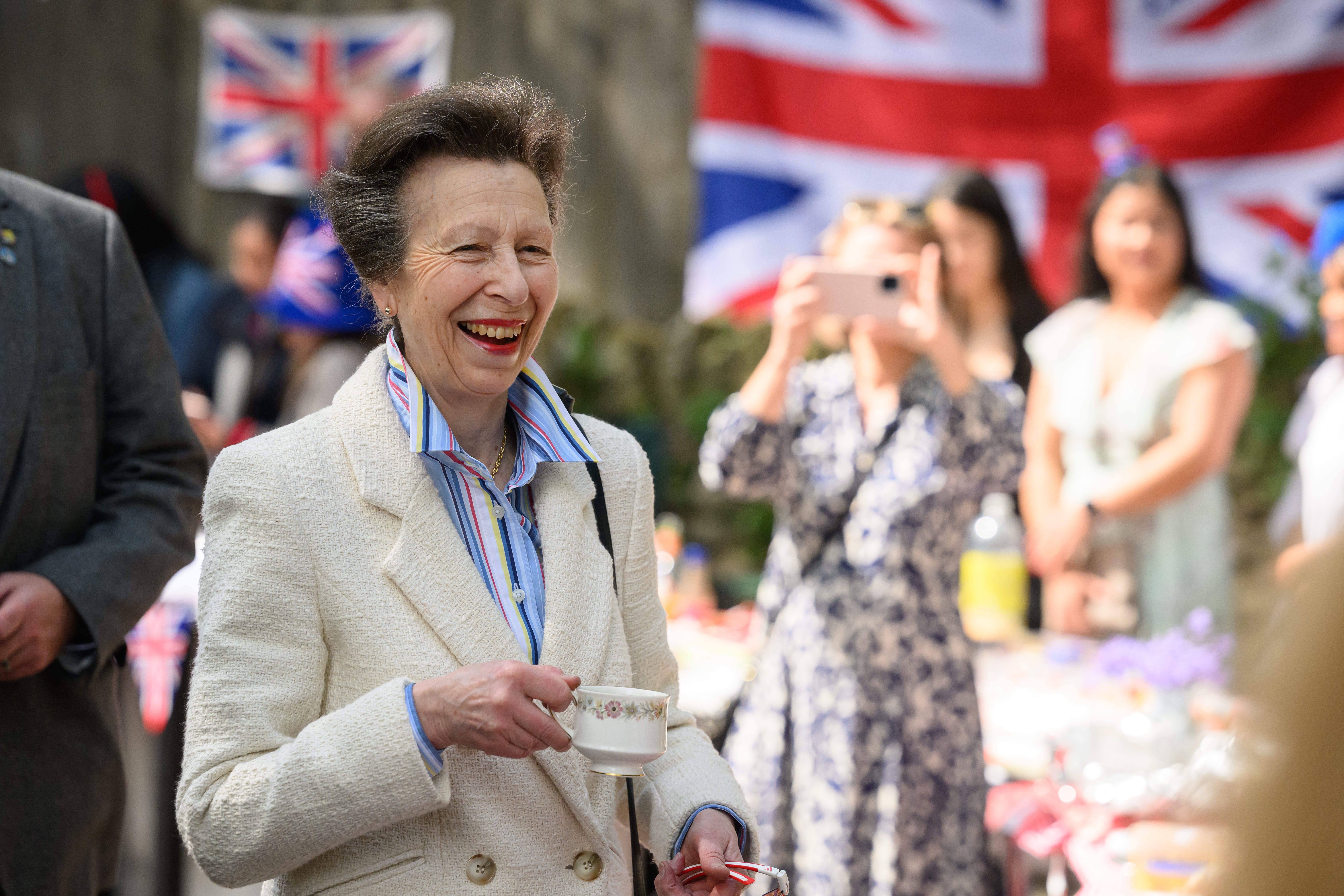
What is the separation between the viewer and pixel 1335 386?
10.3 feet

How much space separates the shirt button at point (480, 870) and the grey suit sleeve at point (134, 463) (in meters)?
0.84

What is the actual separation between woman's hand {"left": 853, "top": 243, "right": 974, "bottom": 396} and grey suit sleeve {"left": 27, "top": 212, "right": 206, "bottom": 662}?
1.54 metres

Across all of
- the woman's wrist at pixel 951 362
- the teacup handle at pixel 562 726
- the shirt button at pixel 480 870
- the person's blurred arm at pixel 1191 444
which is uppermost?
the woman's wrist at pixel 951 362

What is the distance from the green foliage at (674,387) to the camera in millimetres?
6184

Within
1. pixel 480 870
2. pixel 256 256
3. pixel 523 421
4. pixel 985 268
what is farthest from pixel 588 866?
pixel 256 256

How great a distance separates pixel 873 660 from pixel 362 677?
1.64 m

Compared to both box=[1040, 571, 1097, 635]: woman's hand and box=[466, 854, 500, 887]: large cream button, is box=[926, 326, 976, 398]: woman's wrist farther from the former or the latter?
box=[466, 854, 500, 887]: large cream button

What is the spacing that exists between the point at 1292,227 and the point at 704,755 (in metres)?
4.74

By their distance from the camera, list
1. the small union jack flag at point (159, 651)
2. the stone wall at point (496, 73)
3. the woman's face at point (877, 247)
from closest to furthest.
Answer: the woman's face at point (877, 247) < the small union jack flag at point (159, 651) < the stone wall at point (496, 73)

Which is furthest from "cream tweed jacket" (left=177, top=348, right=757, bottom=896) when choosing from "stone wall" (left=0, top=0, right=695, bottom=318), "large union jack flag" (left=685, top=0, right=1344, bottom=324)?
"stone wall" (left=0, top=0, right=695, bottom=318)

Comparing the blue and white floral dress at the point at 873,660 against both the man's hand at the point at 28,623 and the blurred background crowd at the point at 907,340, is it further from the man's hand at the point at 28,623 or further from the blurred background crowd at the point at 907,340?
the man's hand at the point at 28,623

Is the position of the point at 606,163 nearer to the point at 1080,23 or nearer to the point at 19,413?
the point at 1080,23

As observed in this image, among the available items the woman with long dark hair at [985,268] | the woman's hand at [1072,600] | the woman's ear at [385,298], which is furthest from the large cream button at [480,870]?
the woman with long dark hair at [985,268]

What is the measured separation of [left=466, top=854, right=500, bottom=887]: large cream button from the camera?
4.82 ft
